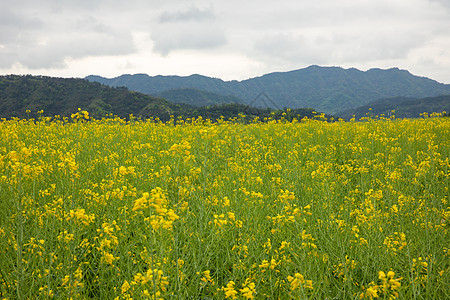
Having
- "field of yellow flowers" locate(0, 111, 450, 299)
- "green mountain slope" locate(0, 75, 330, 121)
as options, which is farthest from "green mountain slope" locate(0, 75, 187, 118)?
"field of yellow flowers" locate(0, 111, 450, 299)

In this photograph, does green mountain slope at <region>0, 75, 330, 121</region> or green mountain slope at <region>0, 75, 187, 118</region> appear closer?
green mountain slope at <region>0, 75, 330, 121</region>

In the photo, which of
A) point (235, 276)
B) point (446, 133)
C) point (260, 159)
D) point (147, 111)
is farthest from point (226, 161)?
point (147, 111)

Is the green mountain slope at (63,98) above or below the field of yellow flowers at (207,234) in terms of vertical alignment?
above

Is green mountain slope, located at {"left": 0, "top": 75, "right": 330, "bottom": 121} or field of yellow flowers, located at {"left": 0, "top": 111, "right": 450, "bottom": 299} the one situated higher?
green mountain slope, located at {"left": 0, "top": 75, "right": 330, "bottom": 121}

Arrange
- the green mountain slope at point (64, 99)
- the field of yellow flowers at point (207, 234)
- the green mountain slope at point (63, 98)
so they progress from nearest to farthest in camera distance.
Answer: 1. the field of yellow flowers at point (207, 234)
2. the green mountain slope at point (64, 99)
3. the green mountain slope at point (63, 98)

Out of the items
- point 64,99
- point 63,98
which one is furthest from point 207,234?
point 63,98

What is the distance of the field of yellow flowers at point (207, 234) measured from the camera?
2.07m

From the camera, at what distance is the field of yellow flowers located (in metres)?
2.07

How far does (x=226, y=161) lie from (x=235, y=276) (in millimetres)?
2822

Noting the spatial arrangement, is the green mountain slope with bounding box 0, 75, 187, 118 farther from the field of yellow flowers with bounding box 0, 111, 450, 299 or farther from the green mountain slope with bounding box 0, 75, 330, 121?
the field of yellow flowers with bounding box 0, 111, 450, 299

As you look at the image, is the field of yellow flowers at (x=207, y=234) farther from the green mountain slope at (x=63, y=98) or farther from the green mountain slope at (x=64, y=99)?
the green mountain slope at (x=63, y=98)

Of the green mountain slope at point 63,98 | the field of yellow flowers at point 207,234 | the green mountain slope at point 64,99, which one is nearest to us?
the field of yellow flowers at point 207,234

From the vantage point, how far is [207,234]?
10.3 ft

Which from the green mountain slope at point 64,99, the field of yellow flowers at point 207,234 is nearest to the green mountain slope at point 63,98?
the green mountain slope at point 64,99
